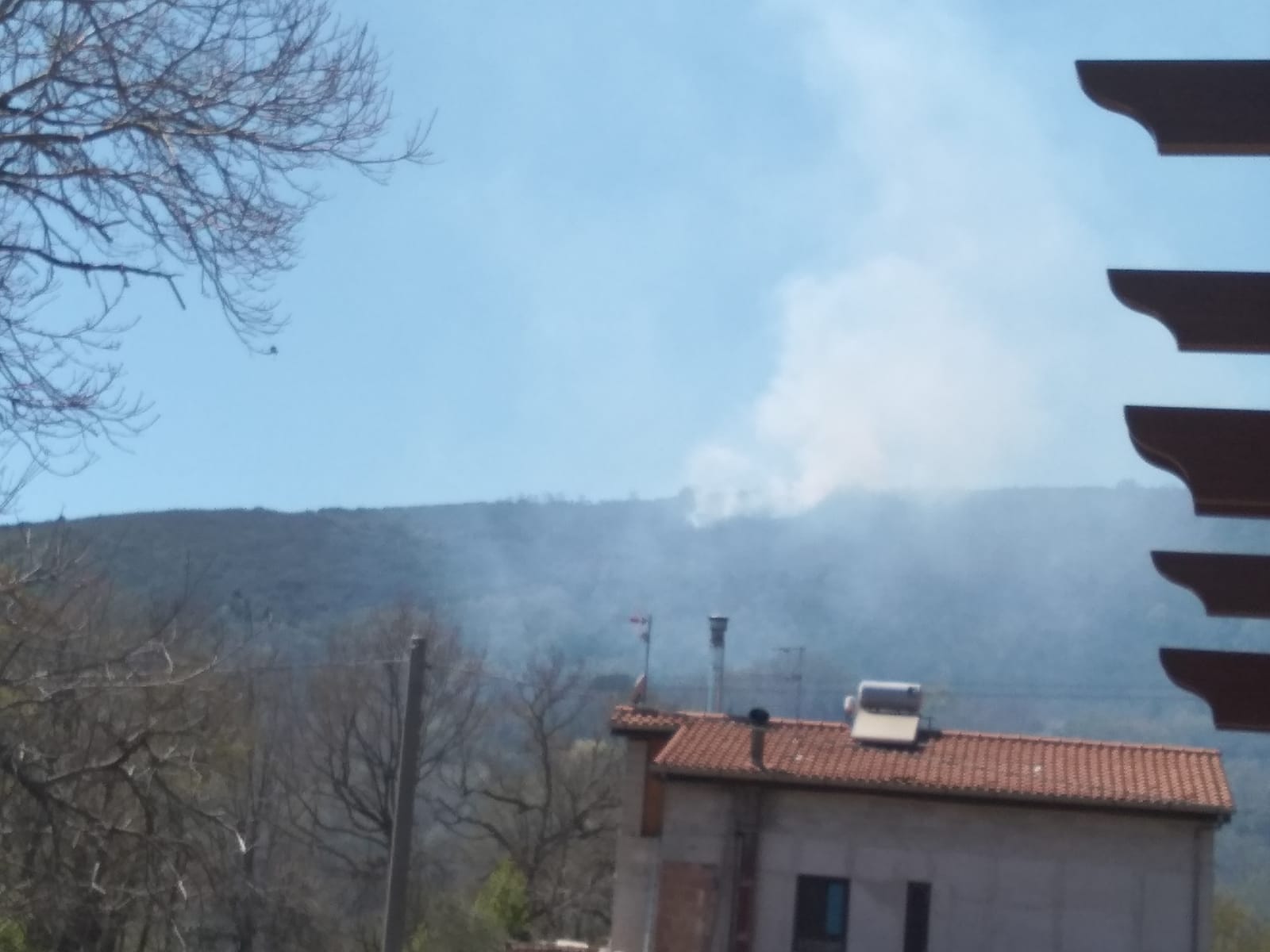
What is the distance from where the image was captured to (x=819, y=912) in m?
23.5

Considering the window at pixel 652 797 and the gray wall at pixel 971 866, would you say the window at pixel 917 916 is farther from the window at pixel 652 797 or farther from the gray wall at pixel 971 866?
the window at pixel 652 797

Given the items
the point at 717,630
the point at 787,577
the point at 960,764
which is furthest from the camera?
the point at 787,577

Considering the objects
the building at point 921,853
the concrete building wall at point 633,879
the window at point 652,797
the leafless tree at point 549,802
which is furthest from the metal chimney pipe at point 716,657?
the leafless tree at point 549,802

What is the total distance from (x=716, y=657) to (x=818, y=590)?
91.1 meters

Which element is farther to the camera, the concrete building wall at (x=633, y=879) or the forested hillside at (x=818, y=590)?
the forested hillside at (x=818, y=590)

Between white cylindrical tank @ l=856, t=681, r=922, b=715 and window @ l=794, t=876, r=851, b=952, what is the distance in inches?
148

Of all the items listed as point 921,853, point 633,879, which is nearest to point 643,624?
point 633,879

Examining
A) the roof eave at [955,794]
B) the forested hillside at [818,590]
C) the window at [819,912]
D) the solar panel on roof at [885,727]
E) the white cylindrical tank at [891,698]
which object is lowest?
the window at [819,912]

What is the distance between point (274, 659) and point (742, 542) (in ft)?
378

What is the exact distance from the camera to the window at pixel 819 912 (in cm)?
2327

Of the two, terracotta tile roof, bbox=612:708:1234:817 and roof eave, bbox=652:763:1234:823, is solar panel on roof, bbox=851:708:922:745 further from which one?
roof eave, bbox=652:763:1234:823

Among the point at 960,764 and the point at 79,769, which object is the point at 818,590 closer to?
the point at 960,764

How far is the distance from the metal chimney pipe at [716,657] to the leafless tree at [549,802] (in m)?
6.07

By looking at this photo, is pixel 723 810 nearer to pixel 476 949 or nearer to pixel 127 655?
pixel 476 949
